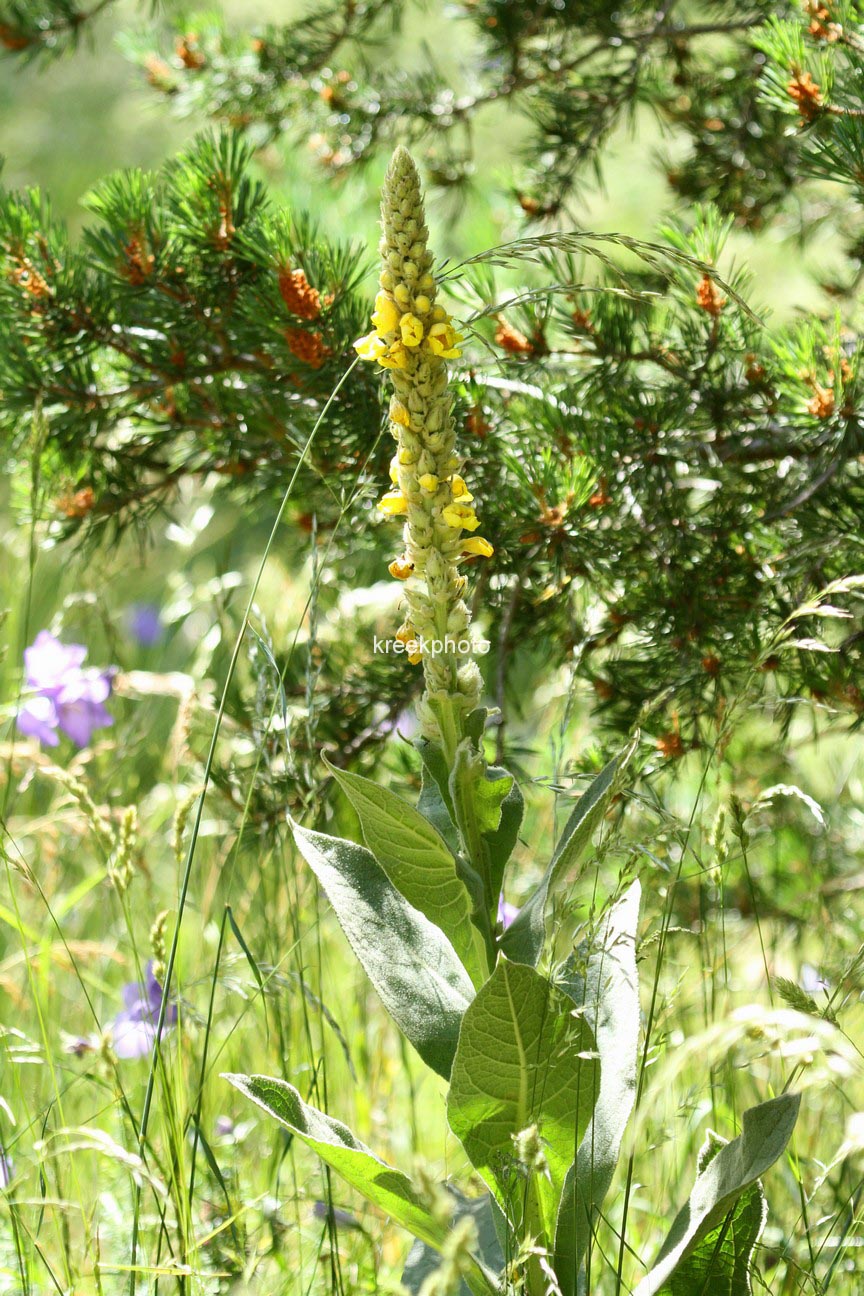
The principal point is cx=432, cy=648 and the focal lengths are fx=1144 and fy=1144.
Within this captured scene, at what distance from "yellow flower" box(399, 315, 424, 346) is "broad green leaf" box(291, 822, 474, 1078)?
34cm

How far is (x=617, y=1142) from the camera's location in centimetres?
81

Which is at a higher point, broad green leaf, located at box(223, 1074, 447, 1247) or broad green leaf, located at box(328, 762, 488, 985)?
broad green leaf, located at box(328, 762, 488, 985)

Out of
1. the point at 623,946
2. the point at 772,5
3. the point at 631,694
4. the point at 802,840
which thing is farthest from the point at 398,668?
the point at 772,5

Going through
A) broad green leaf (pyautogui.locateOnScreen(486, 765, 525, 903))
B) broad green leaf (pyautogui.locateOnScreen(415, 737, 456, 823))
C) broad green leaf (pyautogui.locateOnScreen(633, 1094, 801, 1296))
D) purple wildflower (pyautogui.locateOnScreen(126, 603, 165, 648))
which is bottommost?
broad green leaf (pyautogui.locateOnScreen(633, 1094, 801, 1296))

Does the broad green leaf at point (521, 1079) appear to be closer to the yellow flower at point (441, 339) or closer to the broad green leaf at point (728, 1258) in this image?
the broad green leaf at point (728, 1258)

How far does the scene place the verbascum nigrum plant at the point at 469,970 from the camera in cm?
71

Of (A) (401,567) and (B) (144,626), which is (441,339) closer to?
(A) (401,567)

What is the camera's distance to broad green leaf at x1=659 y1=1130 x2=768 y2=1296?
32.2 inches

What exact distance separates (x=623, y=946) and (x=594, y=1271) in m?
0.36

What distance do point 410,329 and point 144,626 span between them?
227 cm

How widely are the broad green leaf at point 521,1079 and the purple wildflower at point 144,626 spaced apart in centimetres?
211

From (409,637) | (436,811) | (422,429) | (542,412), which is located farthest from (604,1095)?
(542,412)

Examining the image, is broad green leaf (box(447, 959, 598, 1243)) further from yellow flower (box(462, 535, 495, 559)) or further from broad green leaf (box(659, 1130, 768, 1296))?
yellow flower (box(462, 535, 495, 559))

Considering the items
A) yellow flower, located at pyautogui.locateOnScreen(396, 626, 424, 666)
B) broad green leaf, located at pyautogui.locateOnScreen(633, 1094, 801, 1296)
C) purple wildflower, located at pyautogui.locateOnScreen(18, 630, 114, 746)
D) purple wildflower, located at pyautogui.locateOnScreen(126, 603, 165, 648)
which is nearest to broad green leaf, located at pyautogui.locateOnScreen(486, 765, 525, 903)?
yellow flower, located at pyautogui.locateOnScreen(396, 626, 424, 666)
